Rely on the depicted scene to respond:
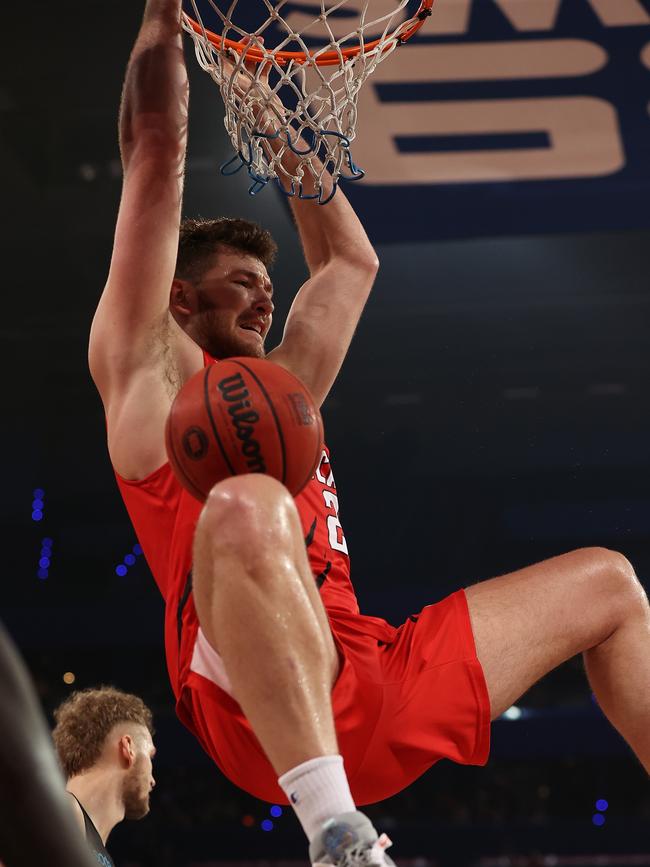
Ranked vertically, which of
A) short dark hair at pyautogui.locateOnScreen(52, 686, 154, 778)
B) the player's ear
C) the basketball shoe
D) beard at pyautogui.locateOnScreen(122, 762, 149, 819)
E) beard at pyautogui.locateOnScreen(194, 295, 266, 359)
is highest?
beard at pyautogui.locateOnScreen(194, 295, 266, 359)

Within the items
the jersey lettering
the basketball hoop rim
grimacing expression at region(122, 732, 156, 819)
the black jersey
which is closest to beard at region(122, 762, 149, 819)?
→ grimacing expression at region(122, 732, 156, 819)

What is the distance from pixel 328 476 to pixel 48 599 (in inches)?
309

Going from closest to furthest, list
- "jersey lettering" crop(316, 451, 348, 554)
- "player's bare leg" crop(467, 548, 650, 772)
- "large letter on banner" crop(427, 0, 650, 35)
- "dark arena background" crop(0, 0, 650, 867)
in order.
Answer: "player's bare leg" crop(467, 548, 650, 772) < "jersey lettering" crop(316, 451, 348, 554) < "large letter on banner" crop(427, 0, 650, 35) < "dark arena background" crop(0, 0, 650, 867)

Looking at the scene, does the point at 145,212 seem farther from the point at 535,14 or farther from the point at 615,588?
the point at 535,14

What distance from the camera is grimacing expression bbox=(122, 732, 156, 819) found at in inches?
150

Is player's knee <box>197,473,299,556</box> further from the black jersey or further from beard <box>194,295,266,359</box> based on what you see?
the black jersey

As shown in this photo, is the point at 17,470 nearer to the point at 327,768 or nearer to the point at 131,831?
the point at 131,831

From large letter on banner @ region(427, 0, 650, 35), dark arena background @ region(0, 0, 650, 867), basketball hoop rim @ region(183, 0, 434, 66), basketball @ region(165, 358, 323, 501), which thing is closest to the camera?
basketball @ region(165, 358, 323, 501)

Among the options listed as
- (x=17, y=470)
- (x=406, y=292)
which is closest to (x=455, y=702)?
(x=406, y=292)

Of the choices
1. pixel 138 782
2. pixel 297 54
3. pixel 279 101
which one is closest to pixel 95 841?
pixel 138 782

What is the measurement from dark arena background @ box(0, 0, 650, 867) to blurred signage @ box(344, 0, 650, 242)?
36mm

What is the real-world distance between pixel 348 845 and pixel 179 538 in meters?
0.94

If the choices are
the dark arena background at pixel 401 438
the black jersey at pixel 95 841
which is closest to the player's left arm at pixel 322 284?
the black jersey at pixel 95 841

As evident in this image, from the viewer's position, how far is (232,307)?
2885mm
